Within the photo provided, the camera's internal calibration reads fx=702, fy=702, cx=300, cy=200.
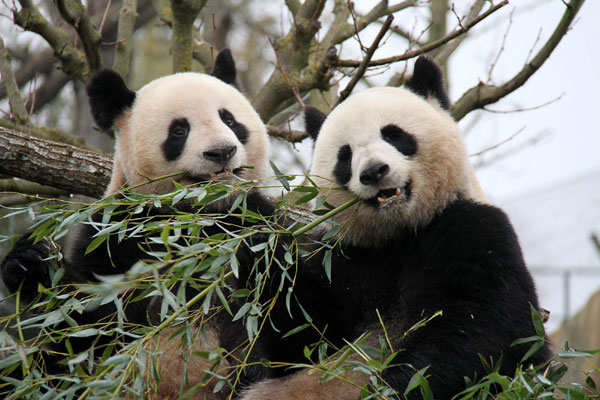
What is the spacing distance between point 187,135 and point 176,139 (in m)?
0.08

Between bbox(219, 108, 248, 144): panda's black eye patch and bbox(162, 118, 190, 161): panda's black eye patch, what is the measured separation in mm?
278

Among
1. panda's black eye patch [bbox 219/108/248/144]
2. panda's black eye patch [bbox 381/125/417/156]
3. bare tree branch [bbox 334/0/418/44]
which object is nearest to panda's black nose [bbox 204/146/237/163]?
panda's black eye patch [bbox 219/108/248/144]

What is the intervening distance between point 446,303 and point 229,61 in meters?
2.75

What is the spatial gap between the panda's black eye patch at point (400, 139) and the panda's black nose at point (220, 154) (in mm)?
1039

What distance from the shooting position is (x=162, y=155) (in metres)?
4.60

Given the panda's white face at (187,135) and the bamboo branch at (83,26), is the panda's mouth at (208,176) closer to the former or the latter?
the panda's white face at (187,135)

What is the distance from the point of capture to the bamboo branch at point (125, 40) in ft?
20.3

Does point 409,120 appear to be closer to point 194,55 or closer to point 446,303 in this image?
point 446,303

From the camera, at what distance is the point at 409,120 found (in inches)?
152

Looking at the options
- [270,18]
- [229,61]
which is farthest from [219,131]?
[270,18]

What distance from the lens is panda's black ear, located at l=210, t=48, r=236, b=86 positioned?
523 cm

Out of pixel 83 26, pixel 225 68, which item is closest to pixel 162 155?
pixel 225 68

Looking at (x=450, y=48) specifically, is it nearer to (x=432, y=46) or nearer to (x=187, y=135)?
(x=432, y=46)

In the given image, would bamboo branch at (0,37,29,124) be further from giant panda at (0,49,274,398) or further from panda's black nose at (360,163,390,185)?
panda's black nose at (360,163,390,185)
